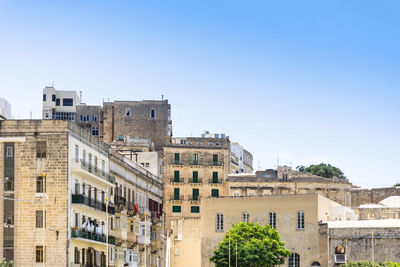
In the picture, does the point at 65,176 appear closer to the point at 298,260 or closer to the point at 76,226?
the point at 76,226

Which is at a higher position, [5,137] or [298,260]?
[5,137]

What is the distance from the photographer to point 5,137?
59.3 meters

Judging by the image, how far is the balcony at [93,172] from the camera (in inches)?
2376

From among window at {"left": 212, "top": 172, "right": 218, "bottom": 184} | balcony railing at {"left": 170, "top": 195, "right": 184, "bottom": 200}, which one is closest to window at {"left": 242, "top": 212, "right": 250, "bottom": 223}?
balcony railing at {"left": 170, "top": 195, "right": 184, "bottom": 200}

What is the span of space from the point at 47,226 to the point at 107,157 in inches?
518

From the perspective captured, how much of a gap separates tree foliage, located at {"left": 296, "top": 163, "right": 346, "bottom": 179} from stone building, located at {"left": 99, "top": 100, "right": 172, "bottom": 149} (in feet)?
133

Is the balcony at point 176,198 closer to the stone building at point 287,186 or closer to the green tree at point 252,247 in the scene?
the stone building at point 287,186

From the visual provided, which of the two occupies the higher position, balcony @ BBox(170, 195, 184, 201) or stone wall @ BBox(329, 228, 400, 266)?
balcony @ BBox(170, 195, 184, 201)

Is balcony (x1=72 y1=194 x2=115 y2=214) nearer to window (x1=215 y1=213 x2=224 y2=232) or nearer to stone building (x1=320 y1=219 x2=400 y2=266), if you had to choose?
window (x1=215 y1=213 x2=224 y2=232)

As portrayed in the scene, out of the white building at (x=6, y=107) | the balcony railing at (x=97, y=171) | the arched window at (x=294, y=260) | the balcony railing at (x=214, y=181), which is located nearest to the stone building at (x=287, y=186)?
the balcony railing at (x=214, y=181)

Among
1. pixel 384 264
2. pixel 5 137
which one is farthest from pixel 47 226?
pixel 384 264

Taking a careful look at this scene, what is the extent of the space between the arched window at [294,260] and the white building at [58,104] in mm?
53470

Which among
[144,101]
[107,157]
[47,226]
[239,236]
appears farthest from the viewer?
[144,101]

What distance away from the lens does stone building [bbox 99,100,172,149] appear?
112 metres
